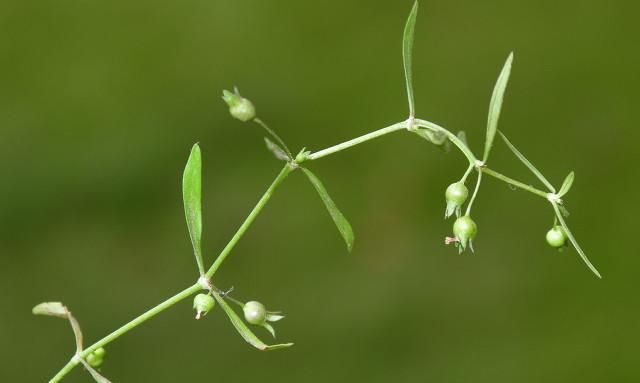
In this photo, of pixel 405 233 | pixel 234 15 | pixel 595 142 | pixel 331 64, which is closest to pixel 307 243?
pixel 405 233

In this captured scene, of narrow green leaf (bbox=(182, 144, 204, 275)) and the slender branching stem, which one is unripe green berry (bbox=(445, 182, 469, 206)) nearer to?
the slender branching stem

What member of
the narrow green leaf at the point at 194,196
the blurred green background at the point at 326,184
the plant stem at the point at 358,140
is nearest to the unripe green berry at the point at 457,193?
the plant stem at the point at 358,140

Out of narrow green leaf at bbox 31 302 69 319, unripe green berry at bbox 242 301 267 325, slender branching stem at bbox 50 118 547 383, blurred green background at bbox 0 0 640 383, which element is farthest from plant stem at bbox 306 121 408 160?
blurred green background at bbox 0 0 640 383

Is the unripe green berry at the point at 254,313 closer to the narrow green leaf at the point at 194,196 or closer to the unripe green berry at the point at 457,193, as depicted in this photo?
the narrow green leaf at the point at 194,196

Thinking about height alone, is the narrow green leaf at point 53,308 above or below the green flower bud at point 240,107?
below

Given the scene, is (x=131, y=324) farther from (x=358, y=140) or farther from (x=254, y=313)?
(x=358, y=140)

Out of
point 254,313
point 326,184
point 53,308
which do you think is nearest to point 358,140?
point 254,313

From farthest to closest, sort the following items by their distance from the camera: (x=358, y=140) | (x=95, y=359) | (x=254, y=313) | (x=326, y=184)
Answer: (x=326, y=184), (x=95, y=359), (x=254, y=313), (x=358, y=140)
